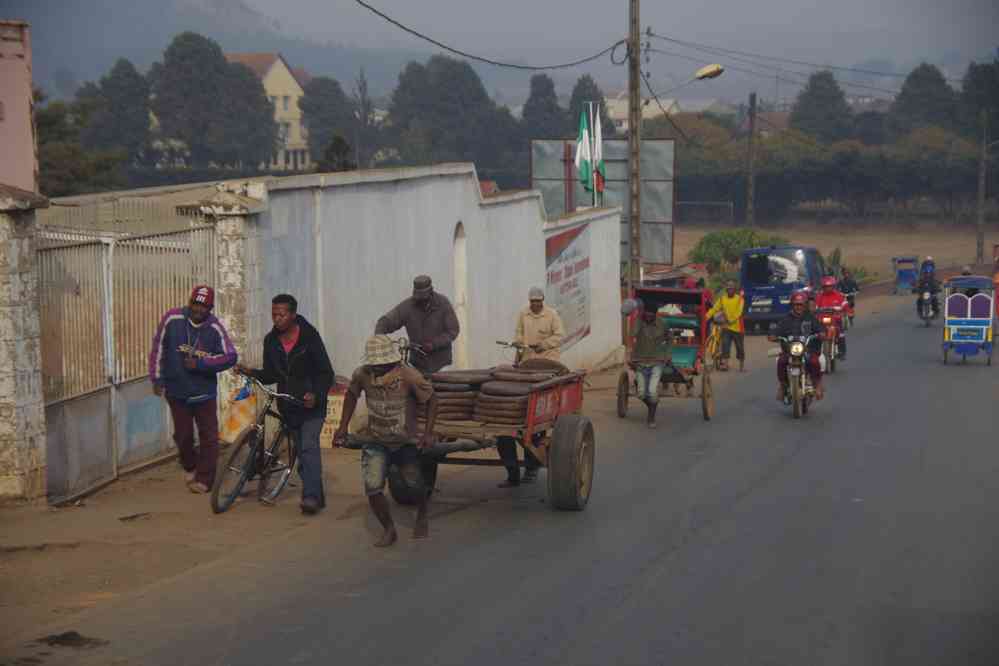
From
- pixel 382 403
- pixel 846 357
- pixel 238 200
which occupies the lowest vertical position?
pixel 846 357

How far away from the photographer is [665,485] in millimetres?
13164

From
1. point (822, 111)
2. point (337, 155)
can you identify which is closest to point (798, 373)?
point (337, 155)

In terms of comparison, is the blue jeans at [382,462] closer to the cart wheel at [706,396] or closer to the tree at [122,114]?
the cart wheel at [706,396]

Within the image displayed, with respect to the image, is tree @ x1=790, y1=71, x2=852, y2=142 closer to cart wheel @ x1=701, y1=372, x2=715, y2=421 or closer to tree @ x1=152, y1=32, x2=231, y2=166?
tree @ x1=152, y1=32, x2=231, y2=166

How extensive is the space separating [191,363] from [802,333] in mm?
10523

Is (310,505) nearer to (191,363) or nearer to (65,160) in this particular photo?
(191,363)

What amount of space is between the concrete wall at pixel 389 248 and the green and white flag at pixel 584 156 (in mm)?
12243

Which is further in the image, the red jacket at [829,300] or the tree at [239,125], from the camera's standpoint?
the tree at [239,125]

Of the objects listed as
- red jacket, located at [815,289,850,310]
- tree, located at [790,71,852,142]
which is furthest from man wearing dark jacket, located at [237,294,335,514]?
tree, located at [790,71,852,142]

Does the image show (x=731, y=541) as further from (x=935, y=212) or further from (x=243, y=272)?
(x=935, y=212)

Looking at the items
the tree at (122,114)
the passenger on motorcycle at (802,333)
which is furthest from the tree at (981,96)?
the tree at (122,114)

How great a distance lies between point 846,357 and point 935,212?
7150 centimetres

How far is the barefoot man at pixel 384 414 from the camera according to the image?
9.75 metres

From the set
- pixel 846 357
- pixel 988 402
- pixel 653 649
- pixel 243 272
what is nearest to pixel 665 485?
pixel 243 272
